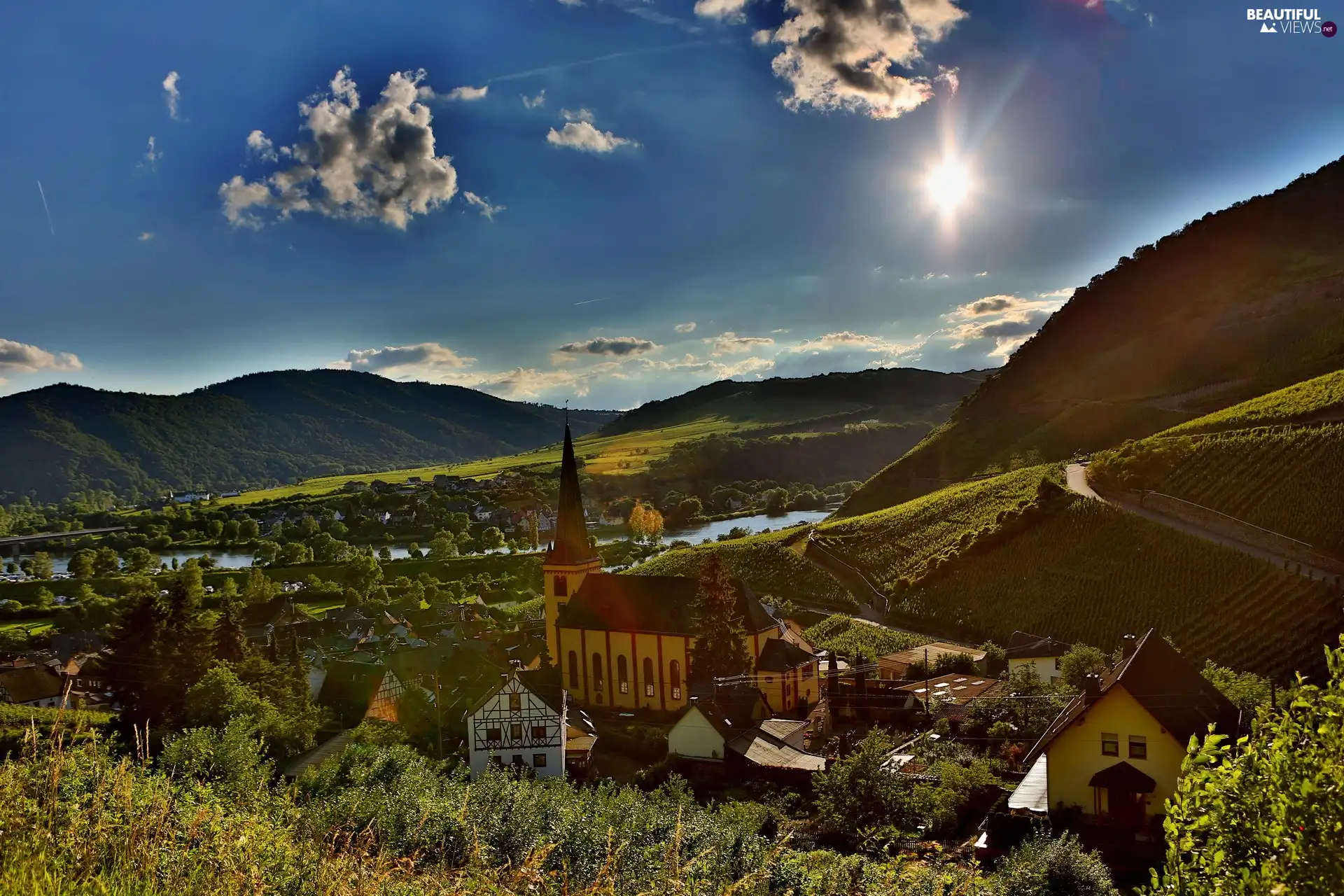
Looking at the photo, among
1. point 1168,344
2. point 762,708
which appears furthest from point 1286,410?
point 1168,344

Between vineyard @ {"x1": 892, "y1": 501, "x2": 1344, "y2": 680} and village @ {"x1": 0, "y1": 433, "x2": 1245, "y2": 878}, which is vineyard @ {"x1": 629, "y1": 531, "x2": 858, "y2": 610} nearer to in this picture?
vineyard @ {"x1": 892, "y1": 501, "x2": 1344, "y2": 680}

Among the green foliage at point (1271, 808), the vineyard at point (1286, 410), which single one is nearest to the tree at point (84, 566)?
the vineyard at point (1286, 410)

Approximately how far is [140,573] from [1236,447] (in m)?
90.7

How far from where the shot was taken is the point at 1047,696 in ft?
86.1

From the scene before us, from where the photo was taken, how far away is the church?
32.4 m

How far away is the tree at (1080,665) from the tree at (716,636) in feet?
36.8

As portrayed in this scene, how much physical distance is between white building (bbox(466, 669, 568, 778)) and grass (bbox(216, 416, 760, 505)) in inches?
3863

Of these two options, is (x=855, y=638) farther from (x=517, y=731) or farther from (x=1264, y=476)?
(x=517, y=731)

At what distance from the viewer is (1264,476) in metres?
38.6

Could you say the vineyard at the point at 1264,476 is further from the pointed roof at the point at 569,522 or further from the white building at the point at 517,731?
the white building at the point at 517,731

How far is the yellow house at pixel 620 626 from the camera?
114 ft

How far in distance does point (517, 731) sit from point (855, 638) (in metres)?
21.5

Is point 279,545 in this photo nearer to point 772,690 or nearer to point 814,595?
point 814,595

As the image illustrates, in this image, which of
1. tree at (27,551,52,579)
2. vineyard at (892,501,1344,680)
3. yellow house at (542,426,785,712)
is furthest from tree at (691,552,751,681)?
tree at (27,551,52,579)
